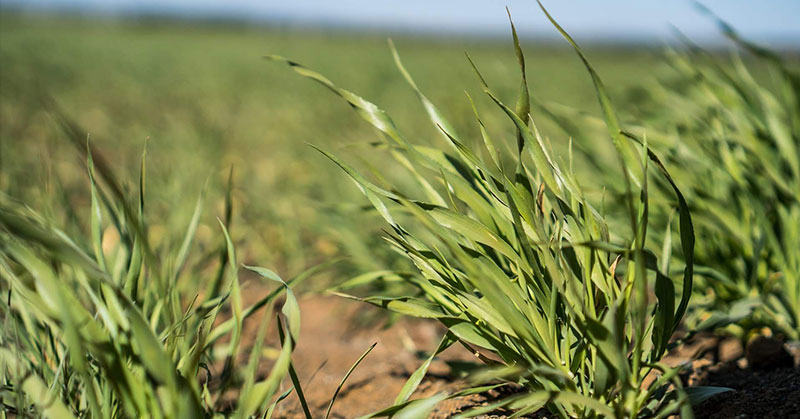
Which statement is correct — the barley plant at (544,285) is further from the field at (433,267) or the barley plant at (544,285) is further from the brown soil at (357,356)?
the brown soil at (357,356)

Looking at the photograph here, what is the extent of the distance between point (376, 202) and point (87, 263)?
451mm

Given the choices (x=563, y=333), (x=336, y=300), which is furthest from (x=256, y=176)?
(x=563, y=333)

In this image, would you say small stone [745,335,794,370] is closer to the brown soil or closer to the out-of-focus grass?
the brown soil

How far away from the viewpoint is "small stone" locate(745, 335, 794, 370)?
3.53ft

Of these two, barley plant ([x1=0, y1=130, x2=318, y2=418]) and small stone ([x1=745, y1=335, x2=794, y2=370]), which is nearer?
barley plant ([x1=0, y1=130, x2=318, y2=418])

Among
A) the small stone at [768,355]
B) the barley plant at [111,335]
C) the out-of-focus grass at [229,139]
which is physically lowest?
the out-of-focus grass at [229,139]

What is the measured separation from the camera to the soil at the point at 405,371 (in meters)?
0.89

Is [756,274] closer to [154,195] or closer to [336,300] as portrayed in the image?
[336,300]

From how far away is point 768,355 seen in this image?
3.53ft

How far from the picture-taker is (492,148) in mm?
878

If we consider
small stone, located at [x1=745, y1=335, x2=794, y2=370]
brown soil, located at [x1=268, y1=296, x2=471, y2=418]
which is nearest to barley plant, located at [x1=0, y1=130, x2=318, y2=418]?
brown soil, located at [x1=268, y1=296, x2=471, y2=418]

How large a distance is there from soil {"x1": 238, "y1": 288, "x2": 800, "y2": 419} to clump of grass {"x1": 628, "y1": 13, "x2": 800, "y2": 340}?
107mm

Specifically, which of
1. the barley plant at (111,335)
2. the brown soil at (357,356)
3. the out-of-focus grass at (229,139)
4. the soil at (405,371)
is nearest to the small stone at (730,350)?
the soil at (405,371)

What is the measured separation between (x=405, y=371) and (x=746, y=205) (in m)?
1.02
